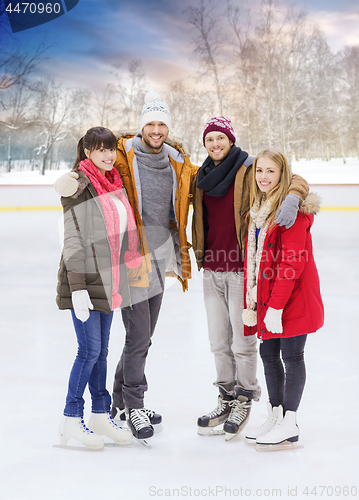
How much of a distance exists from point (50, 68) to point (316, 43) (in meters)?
6.71

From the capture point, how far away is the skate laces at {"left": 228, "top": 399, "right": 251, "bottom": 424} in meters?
2.09

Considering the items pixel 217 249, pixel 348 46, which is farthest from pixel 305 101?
pixel 217 249

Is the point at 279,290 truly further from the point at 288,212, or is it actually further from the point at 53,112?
the point at 53,112

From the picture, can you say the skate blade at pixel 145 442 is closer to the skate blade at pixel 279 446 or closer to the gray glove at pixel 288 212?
the skate blade at pixel 279 446

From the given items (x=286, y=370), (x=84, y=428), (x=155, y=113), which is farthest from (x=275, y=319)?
(x=155, y=113)

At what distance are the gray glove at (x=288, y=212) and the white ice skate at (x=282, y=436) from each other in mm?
745

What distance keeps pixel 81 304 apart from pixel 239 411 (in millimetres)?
821

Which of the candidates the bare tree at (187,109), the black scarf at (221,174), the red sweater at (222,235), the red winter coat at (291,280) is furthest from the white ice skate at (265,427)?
the bare tree at (187,109)

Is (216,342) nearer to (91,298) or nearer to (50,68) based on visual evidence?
(91,298)

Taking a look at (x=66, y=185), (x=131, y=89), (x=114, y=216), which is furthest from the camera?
(x=131, y=89)

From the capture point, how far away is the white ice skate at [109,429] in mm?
2033

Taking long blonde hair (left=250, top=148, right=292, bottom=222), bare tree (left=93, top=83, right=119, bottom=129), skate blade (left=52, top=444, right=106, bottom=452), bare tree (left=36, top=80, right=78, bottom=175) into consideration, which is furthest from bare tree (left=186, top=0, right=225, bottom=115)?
skate blade (left=52, top=444, right=106, bottom=452)

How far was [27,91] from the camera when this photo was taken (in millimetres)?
12633

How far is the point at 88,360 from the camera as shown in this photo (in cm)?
195
